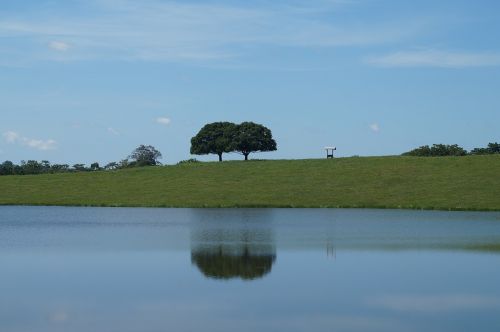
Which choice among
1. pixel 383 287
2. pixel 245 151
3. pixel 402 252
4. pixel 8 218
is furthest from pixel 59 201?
pixel 383 287

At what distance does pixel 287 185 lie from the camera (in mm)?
74250

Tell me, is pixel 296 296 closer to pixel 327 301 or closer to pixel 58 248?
pixel 327 301

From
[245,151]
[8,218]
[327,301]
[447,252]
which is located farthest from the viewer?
[245,151]

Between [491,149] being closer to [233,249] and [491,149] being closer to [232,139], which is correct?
[232,139]

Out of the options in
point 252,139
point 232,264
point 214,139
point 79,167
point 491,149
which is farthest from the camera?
point 79,167

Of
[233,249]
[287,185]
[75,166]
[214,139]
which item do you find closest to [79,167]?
[75,166]

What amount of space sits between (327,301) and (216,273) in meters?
5.60

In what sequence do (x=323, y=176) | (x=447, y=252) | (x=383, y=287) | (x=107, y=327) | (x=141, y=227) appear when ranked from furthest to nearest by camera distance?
(x=323, y=176), (x=141, y=227), (x=447, y=252), (x=383, y=287), (x=107, y=327)

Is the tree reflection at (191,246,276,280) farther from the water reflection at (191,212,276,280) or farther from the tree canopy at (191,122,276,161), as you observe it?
the tree canopy at (191,122,276,161)

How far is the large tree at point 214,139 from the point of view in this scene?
105 m

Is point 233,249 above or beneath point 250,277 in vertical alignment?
above

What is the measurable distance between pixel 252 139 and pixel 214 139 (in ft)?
17.2

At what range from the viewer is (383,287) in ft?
69.9

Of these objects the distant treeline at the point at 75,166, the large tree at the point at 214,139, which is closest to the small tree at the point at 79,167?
the distant treeline at the point at 75,166
